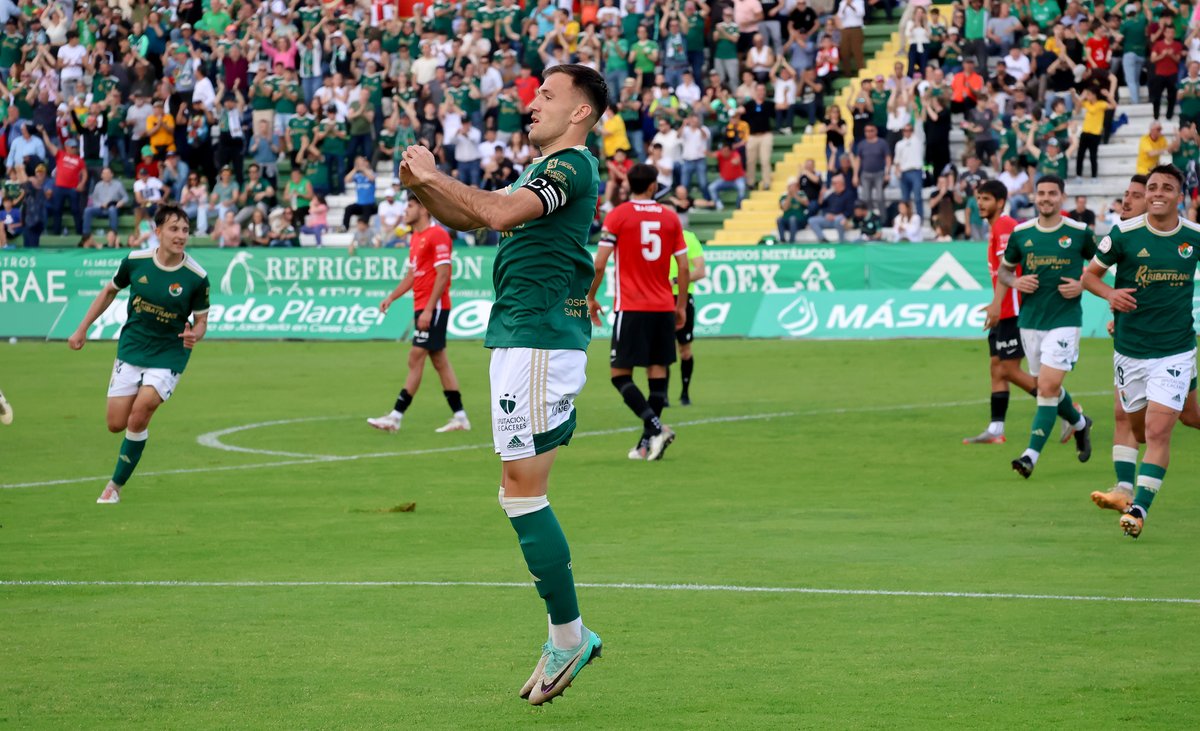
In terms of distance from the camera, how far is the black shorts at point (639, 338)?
1555 cm

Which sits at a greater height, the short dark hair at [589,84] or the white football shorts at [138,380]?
the short dark hair at [589,84]

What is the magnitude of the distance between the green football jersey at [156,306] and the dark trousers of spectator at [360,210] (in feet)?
76.7

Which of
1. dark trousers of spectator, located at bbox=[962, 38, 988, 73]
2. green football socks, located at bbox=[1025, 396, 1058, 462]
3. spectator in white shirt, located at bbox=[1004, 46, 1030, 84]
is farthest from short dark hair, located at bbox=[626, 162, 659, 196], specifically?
dark trousers of spectator, located at bbox=[962, 38, 988, 73]

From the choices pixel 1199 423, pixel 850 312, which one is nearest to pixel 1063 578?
pixel 1199 423

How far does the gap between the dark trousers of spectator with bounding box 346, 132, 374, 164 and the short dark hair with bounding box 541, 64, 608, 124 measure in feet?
105

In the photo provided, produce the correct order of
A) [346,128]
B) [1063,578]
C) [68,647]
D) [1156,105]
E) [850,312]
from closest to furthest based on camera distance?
[68,647], [1063,578], [850,312], [1156,105], [346,128]

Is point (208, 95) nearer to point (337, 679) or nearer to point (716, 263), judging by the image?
point (716, 263)

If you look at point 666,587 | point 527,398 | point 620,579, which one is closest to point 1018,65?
point 620,579

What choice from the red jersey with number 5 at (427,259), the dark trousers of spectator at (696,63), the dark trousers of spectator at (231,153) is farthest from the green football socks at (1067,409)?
the dark trousers of spectator at (231,153)

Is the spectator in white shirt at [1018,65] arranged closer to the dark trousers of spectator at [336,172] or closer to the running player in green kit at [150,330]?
the dark trousers of spectator at [336,172]

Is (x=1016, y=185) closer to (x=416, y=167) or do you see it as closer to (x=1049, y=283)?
(x=1049, y=283)

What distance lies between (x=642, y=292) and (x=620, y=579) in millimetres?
6353

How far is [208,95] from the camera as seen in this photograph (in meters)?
40.6

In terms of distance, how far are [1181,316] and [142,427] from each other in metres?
7.58
